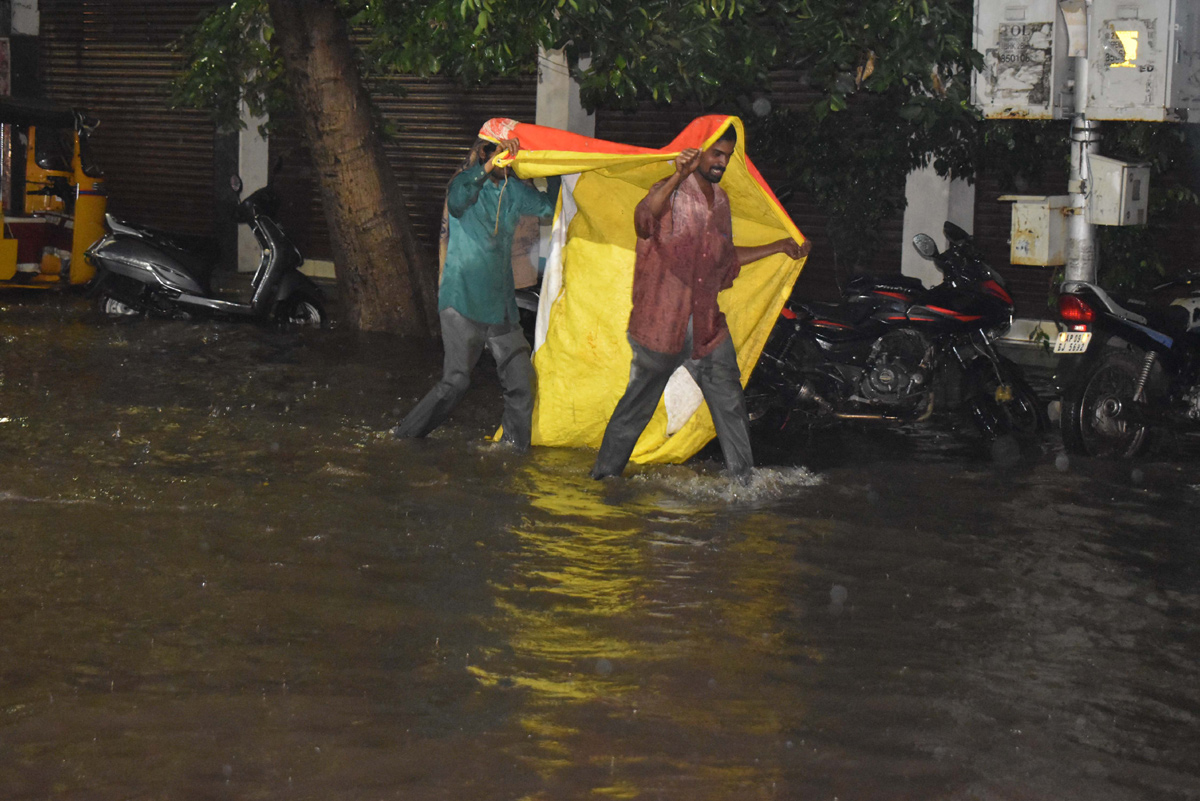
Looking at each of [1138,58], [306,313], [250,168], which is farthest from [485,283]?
[250,168]

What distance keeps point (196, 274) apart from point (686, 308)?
23.4ft

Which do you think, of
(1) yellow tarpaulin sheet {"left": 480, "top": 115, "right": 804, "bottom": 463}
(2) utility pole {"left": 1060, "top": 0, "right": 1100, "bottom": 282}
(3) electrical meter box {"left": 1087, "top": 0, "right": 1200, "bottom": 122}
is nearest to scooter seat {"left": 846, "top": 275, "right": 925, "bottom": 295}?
(1) yellow tarpaulin sheet {"left": 480, "top": 115, "right": 804, "bottom": 463}

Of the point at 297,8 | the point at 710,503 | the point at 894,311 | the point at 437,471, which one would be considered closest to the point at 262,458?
the point at 437,471

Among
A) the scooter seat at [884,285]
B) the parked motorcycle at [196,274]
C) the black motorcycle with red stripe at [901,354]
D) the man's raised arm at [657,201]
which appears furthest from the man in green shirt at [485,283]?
the parked motorcycle at [196,274]

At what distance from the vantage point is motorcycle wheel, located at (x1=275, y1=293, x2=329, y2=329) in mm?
13422

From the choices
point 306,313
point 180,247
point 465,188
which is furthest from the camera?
point 306,313

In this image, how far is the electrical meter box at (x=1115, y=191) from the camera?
8461 mm

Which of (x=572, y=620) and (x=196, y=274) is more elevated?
(x=196, y=274)

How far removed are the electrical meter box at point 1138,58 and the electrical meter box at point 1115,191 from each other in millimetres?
288

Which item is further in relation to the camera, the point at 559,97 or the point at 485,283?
the point at 559,97

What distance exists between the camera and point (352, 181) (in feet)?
42.0

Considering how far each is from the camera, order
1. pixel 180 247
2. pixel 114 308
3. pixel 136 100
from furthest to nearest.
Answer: pixel 136 100 → pixel 114 308 → pixel 180 247

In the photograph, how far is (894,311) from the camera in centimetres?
881

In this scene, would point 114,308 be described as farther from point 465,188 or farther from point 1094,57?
point 1094,57
